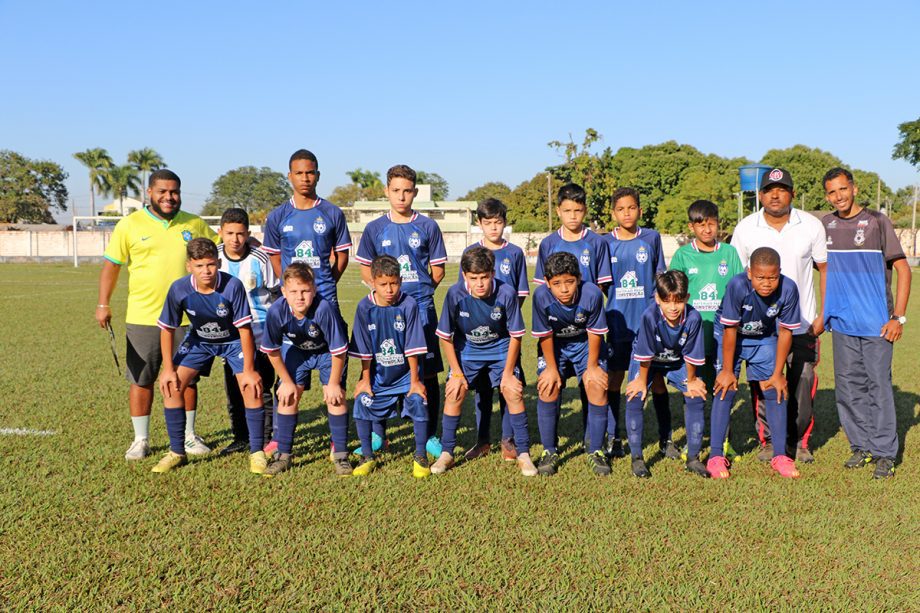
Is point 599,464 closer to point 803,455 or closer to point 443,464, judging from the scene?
point 443,464

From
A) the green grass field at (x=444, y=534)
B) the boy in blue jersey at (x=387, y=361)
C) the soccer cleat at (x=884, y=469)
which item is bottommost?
the green grass field at (x=444, y=534)

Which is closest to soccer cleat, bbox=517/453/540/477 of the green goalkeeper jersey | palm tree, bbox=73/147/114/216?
the green goalkeeper jersey

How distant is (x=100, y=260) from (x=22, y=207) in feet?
76.4

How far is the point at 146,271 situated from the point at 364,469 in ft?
6.79

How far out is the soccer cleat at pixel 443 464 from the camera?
4.65 m

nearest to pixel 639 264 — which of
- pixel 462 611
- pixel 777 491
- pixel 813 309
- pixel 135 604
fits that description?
pixel 813 309

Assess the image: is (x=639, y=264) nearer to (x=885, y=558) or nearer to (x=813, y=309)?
(x=813, y=309)

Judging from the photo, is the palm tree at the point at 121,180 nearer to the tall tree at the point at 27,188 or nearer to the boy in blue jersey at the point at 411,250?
the tall tree at the point at 27,188

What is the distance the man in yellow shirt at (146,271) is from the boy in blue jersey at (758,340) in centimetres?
372

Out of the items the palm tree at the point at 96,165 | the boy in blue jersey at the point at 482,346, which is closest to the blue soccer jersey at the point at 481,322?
the boy in blue jersey at the point at 482,346

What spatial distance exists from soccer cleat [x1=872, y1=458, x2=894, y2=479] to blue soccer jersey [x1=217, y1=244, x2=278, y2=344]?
428 centimetres

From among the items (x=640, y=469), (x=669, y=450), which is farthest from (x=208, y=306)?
(x=669, y=450)

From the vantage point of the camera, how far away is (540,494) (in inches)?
166

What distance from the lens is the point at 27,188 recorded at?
62031 millimetres
